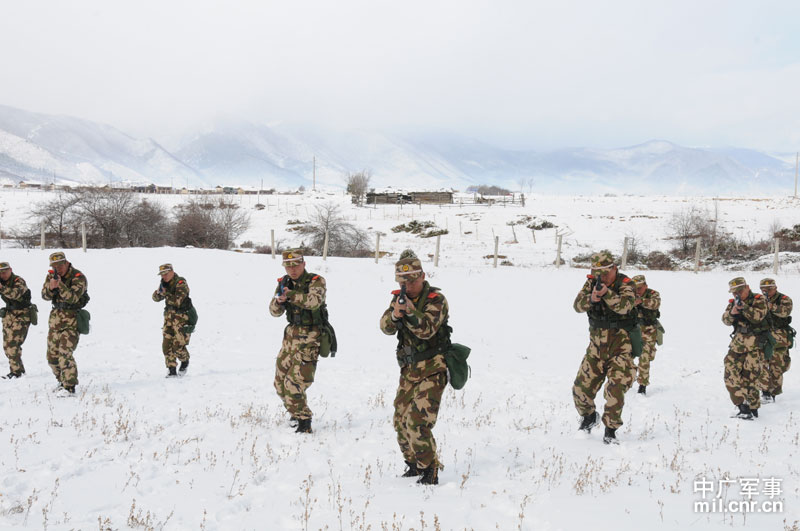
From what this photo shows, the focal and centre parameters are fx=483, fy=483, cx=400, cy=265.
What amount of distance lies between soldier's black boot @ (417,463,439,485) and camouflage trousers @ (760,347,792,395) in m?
5.92

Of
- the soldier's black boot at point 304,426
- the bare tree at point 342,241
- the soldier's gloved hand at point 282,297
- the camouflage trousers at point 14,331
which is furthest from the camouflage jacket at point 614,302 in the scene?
the bare tree at point 342,241

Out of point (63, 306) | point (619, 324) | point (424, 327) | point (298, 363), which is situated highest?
point (424, 327)

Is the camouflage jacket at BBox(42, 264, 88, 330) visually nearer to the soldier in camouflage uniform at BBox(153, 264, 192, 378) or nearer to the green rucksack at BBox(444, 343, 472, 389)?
the soldier in camouflage uniform at BBox(153, 264, 192, 378)

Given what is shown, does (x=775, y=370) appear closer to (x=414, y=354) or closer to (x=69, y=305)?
(x=414, y=354)

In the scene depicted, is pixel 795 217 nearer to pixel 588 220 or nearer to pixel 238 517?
pixel 588 220

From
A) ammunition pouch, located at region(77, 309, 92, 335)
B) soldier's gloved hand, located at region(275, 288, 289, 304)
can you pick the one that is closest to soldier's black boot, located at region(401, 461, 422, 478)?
Result: soldier's gloved hand, located at region(275, 288, 289, 304)

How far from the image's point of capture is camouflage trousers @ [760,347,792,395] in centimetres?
761

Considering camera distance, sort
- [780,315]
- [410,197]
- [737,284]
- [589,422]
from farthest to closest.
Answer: [410,197]
[780,315]
[737,284]
[589,422]

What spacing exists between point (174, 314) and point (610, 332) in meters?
7.37

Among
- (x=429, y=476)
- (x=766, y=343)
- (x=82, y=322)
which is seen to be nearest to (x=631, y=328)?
(x=766, y=343)

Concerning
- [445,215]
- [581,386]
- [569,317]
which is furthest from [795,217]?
[581,386]

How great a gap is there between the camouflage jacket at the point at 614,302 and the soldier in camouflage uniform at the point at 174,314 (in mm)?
6713

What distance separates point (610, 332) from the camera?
6.09m

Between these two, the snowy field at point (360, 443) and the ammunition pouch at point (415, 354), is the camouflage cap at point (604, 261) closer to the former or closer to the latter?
the snowy field at point (360, 443)
